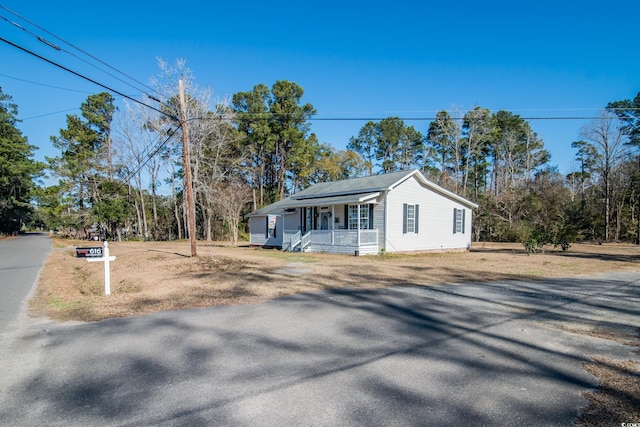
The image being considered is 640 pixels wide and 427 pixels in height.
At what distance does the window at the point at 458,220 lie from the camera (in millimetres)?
23031

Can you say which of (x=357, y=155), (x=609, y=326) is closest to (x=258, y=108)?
(x=357, y=155)

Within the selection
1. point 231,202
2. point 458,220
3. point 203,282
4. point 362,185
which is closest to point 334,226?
point 362,185

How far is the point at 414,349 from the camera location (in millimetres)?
4590

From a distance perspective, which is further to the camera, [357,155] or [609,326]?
[357,155]

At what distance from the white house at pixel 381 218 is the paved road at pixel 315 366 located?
12542 millimetres

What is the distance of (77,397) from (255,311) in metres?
3.42

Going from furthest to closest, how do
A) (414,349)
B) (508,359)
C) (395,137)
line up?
(395,137) → (414,349) → (508,359)

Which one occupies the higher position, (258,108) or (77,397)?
(258,108)

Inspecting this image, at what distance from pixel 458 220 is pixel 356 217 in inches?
291

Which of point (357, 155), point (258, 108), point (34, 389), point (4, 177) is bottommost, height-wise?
point (34, 389)

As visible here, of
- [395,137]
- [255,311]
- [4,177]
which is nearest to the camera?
[255,311]

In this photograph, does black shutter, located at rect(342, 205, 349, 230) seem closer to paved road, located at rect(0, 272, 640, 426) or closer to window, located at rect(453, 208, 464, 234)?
window, located at rect(453, 208, 464, 234)

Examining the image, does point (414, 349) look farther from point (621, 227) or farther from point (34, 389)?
point (621, 227)

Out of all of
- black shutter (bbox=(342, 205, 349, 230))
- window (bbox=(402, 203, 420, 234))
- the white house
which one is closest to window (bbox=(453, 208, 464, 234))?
the white house
